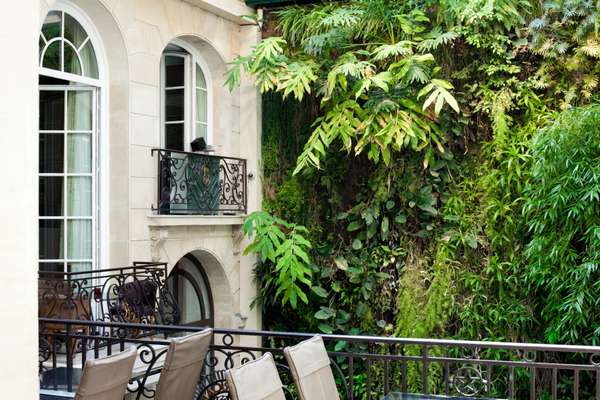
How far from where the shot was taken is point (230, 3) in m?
10.2

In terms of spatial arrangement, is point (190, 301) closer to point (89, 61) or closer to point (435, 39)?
point (89, 61)

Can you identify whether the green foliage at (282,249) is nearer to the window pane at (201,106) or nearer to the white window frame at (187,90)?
the white window frame at (187,90)

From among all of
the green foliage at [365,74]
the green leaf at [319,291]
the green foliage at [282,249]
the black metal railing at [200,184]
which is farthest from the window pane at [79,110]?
the green leaf at [319,291]

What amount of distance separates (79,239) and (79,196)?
1.42ft

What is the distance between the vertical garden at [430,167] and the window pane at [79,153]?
198 centimetres

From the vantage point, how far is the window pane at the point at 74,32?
8.21 meters

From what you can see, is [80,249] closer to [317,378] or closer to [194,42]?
[194,42]

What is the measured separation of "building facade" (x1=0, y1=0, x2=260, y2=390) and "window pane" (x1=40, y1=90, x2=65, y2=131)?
0.01 meters

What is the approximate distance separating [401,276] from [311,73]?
2.62 m

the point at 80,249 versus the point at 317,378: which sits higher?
the point at 80,249

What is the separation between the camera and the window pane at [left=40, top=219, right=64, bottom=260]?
323 inches

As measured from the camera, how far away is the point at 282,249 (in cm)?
955

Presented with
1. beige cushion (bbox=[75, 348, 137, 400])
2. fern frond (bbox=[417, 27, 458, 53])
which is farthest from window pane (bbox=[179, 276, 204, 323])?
beige cushion (bbox=[75, 348, 137, 400])

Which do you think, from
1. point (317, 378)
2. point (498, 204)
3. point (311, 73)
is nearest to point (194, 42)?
point (311, 73)
